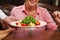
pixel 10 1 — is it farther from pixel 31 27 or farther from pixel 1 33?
pixel 1 33

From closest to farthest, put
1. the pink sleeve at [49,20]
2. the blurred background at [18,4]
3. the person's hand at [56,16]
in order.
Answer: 1. the person's hand at [56,16]
2. the pink sleeve at [49,20]
3. the blurred background at [18,4]

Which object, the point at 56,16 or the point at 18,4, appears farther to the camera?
the point at 18,4

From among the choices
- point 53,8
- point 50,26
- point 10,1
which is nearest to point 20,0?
point 10,1

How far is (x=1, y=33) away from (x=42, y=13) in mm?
811

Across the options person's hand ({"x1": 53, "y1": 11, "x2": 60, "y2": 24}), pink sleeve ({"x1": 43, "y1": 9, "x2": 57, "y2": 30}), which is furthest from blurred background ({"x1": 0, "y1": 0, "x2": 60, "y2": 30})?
person's hand ({"x1": 53, "y1": 11, "x2": 60, "y2": 24})

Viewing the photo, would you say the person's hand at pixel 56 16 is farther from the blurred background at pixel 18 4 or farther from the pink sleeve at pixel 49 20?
the blurred background at pixel 18 4

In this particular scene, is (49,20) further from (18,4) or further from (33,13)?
(18,4)

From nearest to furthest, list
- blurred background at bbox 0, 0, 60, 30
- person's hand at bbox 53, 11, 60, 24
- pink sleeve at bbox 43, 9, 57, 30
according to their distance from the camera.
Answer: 1. person's hand at bbox 53, 11, 60, 24
2. pink sleeve at bbox 43, 9, 57, 30
3. blurred background at bbox 0, 0, 60, 30

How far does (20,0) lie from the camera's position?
251cm

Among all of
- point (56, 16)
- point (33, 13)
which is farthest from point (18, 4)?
point (56, 16)

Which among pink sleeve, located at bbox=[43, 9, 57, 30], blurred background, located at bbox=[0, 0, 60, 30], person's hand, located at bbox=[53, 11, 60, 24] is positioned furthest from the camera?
blurred background, located at bbox=[0, 0, 60, 30]

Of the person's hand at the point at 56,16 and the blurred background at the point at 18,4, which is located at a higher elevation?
the blurred background at the point at 18,4

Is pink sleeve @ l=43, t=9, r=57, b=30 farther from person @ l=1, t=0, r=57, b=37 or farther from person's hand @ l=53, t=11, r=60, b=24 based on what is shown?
person's hand @ l=53, t=11, r=60, b=24

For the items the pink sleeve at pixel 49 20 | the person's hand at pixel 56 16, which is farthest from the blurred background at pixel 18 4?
the person's hand at pixel 56 16
